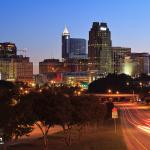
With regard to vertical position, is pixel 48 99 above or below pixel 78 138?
above

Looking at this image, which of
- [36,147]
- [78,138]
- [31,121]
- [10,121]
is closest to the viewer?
[10,121]

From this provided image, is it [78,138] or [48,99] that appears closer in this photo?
[48,99]

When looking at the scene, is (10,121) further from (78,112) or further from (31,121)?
(78,112)

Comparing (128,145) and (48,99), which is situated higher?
(48,99)

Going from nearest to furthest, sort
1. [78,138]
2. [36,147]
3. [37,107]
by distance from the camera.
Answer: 1. [37,107]
2. [36,147]
3. [78,138]

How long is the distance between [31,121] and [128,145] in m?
20.4

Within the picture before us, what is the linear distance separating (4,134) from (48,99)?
9519 mm

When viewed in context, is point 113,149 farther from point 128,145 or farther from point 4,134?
point 4,134

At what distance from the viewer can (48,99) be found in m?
39.5

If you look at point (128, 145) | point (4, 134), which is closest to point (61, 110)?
point (4, 134)

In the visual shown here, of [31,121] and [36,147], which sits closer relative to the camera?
[31,121]

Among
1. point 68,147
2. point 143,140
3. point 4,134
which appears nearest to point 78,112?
point 68,147

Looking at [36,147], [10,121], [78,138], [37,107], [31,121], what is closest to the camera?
[10,121]

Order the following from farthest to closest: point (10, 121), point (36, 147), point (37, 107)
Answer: point (36, 147) < point (37, 107) < point (10, 121)
